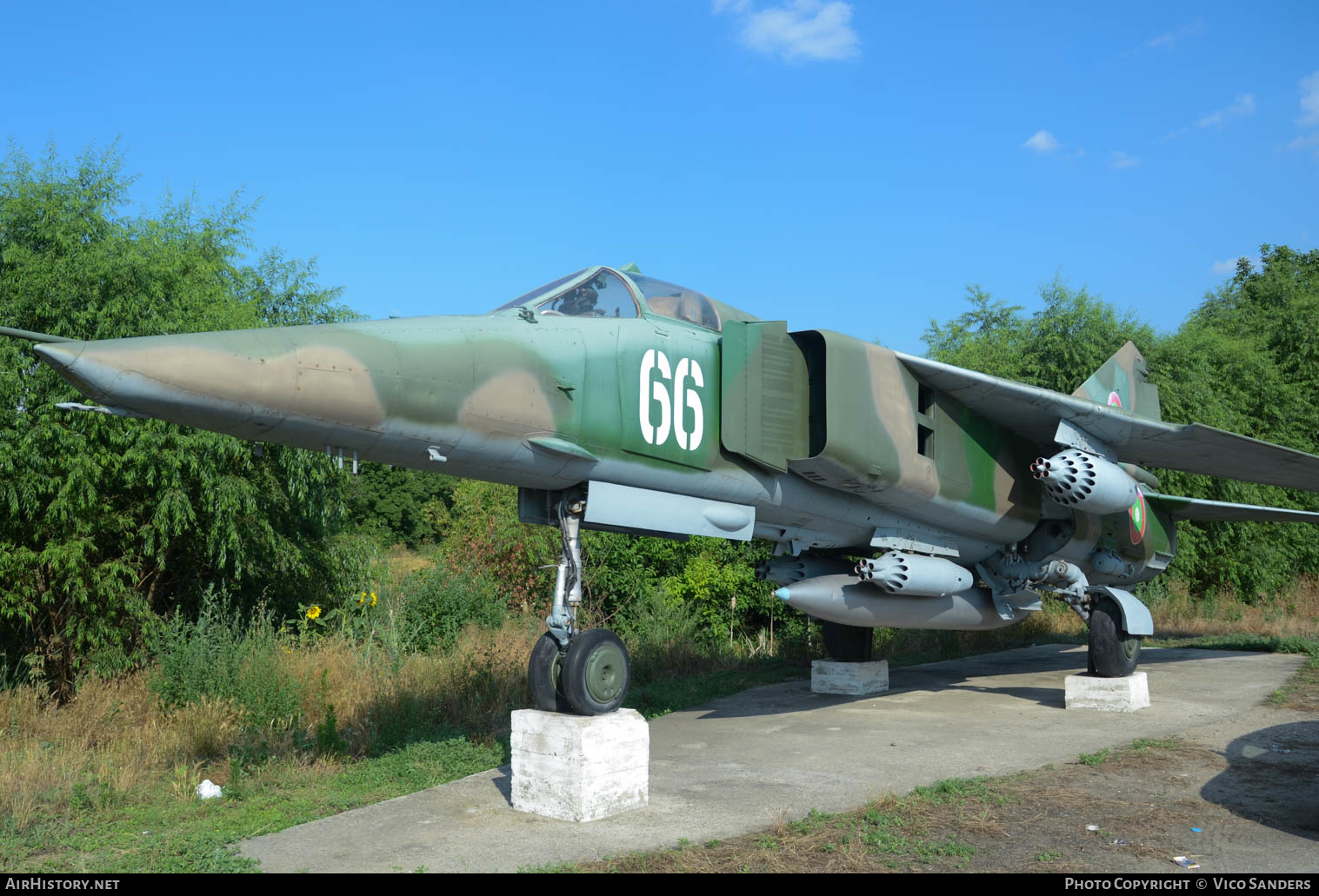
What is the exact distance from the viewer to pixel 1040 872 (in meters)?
4.86

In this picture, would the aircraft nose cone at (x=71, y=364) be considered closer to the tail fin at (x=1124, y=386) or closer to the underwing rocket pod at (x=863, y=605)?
the underwing rocket pod at (x=863, y=605)

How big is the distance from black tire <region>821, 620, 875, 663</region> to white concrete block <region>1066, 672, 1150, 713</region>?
2193mm

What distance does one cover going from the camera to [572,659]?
615 cm

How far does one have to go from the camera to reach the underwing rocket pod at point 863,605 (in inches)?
347

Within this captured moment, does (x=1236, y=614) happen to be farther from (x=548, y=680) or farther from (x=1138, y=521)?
(x=548, y=680)

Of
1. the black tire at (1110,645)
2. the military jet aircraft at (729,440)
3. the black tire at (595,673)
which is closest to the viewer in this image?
the military jet aircraft at (729,440)

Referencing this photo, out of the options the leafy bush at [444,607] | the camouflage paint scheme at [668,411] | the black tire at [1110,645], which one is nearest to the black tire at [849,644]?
the camouflage paint scheme at [668,411]

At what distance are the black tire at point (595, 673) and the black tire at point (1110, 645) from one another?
612cm

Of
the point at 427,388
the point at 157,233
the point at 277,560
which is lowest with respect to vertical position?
the point at 277,560

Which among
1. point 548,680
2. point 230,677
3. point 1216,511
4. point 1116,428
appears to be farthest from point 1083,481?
point 230,677

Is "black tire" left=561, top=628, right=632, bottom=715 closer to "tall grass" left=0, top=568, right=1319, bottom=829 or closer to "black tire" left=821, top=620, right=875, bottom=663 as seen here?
"tall grass" left=0, top=568, right=1319, bottom=829
